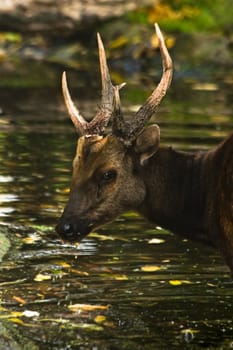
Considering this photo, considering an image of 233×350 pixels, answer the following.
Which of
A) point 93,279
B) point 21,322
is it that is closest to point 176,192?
point 93,279

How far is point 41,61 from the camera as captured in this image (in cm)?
2623

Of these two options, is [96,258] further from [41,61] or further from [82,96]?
[41,61]

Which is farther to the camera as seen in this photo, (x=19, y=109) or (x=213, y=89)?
(x=213, y=89)

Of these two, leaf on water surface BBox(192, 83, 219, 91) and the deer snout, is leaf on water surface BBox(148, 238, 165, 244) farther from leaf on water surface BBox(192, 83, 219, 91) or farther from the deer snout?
leaf on water surface BBox(192, 83, 219, 91)

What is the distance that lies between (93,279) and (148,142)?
1.27 meters

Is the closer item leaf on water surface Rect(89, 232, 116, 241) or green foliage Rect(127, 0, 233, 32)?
leaf on water surface Rect(89, 232, 116, 241)

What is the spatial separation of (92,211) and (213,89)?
45.4 ft

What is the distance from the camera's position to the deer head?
852 centimetres

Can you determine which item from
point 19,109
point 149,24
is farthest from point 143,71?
point 19,109

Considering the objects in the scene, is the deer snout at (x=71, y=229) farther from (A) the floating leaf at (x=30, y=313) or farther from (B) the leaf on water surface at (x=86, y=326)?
(B) the leaf on water surface at (x=86, y=326)

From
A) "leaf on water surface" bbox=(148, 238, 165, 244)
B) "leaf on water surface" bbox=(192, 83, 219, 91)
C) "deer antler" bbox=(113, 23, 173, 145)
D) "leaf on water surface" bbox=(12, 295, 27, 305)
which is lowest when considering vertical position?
"leaf on water surface" bbox=(12, 295, 27, 305)

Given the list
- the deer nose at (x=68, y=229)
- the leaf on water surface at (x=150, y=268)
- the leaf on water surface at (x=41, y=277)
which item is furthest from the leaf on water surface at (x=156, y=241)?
the deer nose at (x=68, y=229)

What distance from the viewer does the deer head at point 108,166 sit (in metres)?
8.52

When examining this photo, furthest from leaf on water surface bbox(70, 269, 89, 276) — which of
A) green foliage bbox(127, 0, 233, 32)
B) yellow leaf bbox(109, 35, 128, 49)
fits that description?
green foliage bbox(127, 0, 233, 32)
